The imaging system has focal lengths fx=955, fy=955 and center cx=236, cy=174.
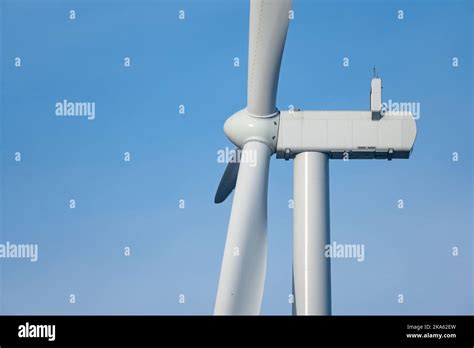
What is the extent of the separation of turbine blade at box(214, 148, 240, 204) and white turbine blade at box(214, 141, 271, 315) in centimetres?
200

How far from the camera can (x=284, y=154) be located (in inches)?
1201

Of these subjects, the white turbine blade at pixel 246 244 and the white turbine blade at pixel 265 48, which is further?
the white turbine blade at pixel 265 48

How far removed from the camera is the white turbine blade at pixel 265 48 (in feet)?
91.2

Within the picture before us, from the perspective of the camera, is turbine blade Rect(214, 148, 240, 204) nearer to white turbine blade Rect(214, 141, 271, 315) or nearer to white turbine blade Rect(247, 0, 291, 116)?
white turbine blade Rect(214, 141, 271, 315)

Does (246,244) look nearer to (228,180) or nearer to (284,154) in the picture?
(284,154)

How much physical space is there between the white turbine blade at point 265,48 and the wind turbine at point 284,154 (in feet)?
0.10

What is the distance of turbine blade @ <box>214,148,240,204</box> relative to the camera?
32041mm

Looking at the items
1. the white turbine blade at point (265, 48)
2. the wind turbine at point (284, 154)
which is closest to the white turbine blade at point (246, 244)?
the wind turbine at point (284, 154)

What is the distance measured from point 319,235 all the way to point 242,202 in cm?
254

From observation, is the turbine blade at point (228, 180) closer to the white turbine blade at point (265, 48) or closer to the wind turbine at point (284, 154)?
the wind turbine at point (284, 154)
